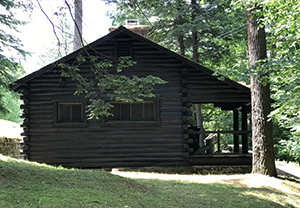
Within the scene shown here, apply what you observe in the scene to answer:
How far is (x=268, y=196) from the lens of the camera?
784 cm

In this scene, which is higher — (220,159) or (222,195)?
(220,159)

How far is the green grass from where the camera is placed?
5.41 meters

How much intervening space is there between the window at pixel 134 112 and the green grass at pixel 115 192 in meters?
3.88

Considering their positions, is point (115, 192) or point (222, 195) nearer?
point (115, 192)

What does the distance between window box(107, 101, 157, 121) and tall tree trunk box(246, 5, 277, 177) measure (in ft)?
14.1

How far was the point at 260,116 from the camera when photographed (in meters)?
9.93

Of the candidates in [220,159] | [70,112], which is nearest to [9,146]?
[70,112]

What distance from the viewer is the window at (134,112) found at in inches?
484

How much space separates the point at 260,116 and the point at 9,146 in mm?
13946

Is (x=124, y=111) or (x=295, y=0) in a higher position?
(x=295, y=0)

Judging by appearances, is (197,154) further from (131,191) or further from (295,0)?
(295,0)

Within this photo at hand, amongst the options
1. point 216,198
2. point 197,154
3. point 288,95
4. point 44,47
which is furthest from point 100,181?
point 44,47

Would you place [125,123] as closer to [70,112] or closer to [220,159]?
[70,112]

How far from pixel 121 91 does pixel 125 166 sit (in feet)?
17.9
